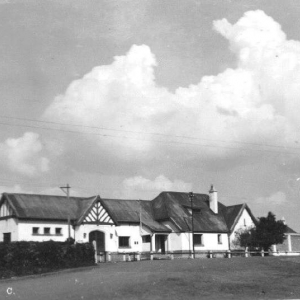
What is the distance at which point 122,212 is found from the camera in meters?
62.2

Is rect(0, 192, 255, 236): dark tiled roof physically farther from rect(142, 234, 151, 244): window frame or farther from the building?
rect(142, 234, 151, 244): window frame

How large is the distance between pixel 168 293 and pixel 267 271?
9.08 m

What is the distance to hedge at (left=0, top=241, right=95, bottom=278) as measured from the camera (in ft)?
113

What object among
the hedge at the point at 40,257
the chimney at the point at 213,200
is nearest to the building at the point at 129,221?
the chimney at the point at 213,200

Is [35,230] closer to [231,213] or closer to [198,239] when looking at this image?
[198,239]

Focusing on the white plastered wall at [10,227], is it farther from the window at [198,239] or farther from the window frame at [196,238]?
the window at [198,239]

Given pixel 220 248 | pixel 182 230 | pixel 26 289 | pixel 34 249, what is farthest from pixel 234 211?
pixel 26 289

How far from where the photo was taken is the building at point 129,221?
54713 mm

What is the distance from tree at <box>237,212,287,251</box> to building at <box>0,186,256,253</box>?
407 centimetres

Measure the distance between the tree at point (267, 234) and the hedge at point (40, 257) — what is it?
2868cm

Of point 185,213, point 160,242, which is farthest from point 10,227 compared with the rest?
point 185,213

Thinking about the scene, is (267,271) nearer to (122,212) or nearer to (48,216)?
(48,216)

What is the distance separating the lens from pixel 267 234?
6338cm

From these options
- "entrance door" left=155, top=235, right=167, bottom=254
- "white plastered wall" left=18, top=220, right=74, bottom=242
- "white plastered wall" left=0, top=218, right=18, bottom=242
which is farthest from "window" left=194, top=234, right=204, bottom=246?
"white plastered wall" left=0, top=218, right=18, bottom=242
